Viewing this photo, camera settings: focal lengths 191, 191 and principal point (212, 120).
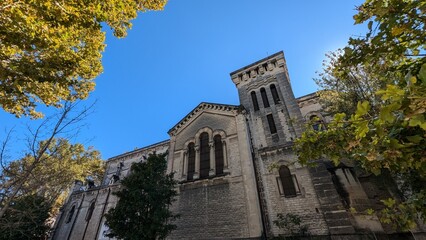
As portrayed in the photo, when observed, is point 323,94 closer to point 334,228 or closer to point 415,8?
point 334,228

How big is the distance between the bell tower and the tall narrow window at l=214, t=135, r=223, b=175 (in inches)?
106

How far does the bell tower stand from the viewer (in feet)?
46.6

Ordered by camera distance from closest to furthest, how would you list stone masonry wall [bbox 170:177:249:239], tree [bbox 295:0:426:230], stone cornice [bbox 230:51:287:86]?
tree [bbox 295:0:426:230]
stone masonry wall [bbox 170:177:249:239]
stone cornice [bbox 230:51:287:86]

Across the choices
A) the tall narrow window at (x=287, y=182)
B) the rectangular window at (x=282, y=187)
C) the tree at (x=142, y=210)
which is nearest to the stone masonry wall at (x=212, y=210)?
the tree at (x=142, y=210)

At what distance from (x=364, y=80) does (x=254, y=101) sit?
8.05m

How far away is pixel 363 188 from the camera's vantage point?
11.2 metres

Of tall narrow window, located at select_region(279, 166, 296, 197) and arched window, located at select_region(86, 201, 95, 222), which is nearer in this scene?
Result: tall narrow window, located at select_region(279, 166, 296, 197)

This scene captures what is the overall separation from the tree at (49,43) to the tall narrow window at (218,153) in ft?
32.2

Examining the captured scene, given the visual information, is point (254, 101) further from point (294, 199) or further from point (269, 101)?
point (294, 199)

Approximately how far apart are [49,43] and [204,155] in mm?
11747

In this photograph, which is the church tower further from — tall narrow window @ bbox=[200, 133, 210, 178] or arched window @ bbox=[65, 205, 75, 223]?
arched window @ bbox=[65, 205, 75, 223]

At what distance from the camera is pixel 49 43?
6.10 meters

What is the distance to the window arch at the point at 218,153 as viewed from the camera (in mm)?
14336

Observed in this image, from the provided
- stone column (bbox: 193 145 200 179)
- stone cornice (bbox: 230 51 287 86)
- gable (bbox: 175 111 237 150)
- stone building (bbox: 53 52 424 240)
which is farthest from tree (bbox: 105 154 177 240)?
stone cornice (bbox: 230 51 287 86)
